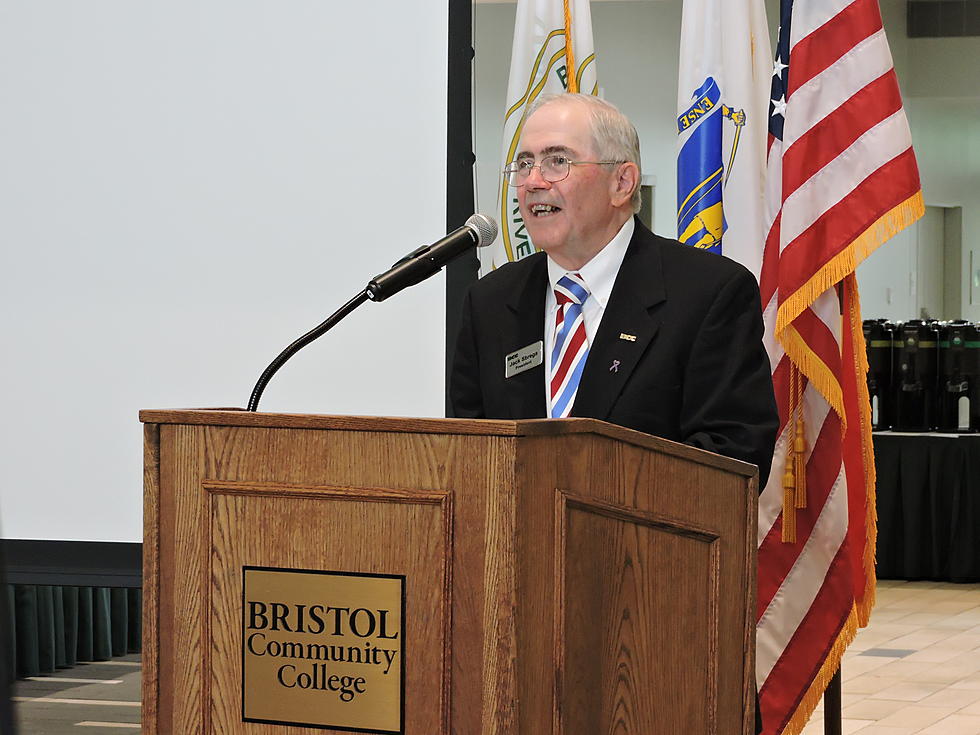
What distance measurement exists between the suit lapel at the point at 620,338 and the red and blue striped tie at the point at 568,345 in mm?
34

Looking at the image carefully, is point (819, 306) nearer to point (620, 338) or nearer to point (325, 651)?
point (620, 338)

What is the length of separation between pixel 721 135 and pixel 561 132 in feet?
5.12

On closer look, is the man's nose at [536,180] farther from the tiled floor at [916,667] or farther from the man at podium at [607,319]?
the tiled floor at [916,667]

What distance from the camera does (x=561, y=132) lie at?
1987 mm

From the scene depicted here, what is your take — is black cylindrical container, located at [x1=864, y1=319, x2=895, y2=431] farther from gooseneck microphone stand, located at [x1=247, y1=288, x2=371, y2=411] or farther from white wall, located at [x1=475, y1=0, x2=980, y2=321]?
gooseneck microphone stand, located at [x1=247, y1=288, x2=371, y2=411]

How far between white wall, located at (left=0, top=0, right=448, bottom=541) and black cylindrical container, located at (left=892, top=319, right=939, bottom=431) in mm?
5511

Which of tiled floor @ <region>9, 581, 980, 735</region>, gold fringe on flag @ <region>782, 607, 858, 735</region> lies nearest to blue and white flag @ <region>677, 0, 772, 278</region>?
gold fringe on flag @ <region>782, 607, 858, 735</region>

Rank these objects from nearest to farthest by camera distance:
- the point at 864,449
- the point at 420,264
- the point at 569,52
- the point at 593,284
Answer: the point at 420,264
the point at 593,284
the point at 864,449
the point at 569,52

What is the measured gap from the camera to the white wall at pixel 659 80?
28.0 ft

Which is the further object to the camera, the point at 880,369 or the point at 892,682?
the point at 880,369

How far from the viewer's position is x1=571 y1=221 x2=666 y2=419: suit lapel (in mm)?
1899

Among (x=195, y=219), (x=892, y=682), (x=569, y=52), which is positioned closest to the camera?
(x=195, y=219)

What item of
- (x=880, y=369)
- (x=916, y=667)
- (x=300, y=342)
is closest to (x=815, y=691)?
(x=300, y=342)

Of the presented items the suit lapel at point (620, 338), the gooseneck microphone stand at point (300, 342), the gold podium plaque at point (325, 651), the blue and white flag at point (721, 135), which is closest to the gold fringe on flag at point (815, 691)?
the blue and white flag at point (721, 135)
